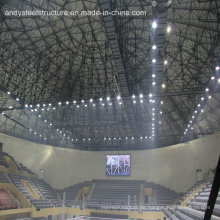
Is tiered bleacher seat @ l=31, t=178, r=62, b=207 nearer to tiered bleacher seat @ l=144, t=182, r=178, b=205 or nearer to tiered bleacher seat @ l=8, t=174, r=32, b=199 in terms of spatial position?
tiered bleacher seat @ l=8, t=174, r=32, b=199

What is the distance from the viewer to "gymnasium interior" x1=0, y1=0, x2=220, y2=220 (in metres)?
23.7

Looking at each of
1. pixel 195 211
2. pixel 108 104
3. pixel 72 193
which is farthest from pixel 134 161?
pixel 195 211

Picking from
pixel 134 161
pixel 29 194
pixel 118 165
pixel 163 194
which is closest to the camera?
pixel 29 194

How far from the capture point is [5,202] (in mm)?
25781

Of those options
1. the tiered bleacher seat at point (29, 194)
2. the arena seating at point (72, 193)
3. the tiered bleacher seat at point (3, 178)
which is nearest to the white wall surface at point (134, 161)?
the arena seating at point (72, 193)

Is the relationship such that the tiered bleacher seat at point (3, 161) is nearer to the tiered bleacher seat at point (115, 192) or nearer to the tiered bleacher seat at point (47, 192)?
the tiered bleacher seat at point (47, 192)

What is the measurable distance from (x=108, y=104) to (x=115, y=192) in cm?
1306

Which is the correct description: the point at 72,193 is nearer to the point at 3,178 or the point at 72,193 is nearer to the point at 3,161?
the point at 3,161

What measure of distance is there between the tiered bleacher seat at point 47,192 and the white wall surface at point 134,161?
2.47 metres

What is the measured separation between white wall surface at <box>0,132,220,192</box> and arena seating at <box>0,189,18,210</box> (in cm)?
1037

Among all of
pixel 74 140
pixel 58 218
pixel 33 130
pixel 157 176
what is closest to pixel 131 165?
pixel 157 176

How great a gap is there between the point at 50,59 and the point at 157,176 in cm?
2424

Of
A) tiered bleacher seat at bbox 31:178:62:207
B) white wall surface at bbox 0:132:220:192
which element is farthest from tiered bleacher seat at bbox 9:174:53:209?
white wall surface at bbox 0:132:220:192

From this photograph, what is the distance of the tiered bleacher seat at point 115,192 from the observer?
34.2 m
